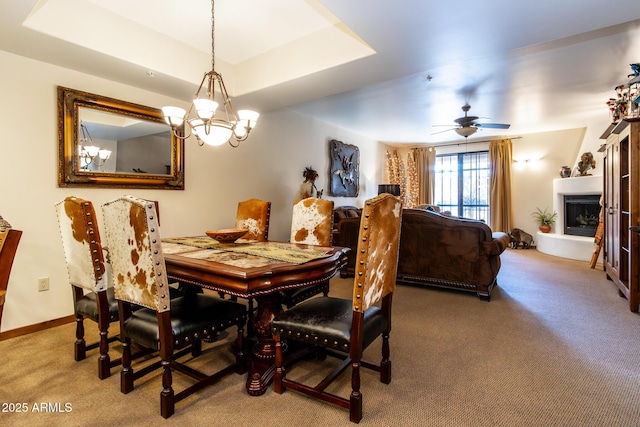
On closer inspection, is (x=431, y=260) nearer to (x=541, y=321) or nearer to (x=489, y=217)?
(x=541, y=321)

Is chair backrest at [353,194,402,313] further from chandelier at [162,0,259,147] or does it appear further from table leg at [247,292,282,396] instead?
chandelier at [162,0,259,147]

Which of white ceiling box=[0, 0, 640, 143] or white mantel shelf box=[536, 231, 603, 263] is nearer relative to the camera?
white ceiling box=[0, 0, 640, 143]

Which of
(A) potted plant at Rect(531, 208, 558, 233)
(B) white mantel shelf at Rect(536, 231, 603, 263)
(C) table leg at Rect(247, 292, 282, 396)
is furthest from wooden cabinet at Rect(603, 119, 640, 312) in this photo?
(C) table leg at Rect(247, 292, 282, 396)

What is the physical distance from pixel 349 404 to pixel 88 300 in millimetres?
1727

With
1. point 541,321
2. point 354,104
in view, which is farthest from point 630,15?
point 354,104

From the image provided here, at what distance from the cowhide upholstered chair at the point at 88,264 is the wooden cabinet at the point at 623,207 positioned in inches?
170

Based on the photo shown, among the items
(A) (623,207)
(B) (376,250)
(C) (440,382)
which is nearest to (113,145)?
(B) (376,250)

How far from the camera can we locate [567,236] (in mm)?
6383

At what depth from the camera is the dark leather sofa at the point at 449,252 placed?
11.5 feet

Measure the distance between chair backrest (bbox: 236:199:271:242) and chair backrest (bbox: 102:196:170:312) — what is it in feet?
5.09

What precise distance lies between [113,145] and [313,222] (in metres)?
2.11

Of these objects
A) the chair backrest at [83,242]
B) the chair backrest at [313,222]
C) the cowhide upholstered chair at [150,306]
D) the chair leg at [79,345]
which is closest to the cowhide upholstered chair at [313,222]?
the chair backrest at [313,222]

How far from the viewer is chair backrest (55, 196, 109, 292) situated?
1.82m

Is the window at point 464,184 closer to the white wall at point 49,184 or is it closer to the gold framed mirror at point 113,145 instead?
the white wall at point 49,184
